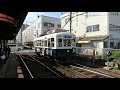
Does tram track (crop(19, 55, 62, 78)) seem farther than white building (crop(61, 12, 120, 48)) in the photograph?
No

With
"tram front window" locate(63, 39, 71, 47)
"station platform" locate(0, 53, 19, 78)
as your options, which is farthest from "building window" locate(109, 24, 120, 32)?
"station platform" locate(0, 53, 19, 78)

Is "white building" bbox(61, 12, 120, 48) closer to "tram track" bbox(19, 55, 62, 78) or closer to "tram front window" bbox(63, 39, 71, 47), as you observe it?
"tram front window" bbox(63, 39, 71, 47)

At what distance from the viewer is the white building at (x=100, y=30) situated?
31500mm

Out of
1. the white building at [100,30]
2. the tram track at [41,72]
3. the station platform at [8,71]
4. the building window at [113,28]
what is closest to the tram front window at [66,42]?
the tram track at [41,72]

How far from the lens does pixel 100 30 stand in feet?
108

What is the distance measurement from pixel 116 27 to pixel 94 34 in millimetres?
3307

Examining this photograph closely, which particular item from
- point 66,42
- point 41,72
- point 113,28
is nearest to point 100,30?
point 113,28

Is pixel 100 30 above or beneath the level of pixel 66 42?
above

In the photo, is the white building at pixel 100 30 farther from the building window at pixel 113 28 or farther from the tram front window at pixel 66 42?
the tram front window at pixel 66 42

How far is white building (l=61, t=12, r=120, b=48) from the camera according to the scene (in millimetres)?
31500

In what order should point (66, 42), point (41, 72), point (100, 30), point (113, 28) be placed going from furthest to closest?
point (100, 30) → point (113, 28) → point (66, 42) → point (41, 72)

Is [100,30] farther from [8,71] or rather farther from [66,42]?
[8,71]

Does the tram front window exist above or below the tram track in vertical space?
above
